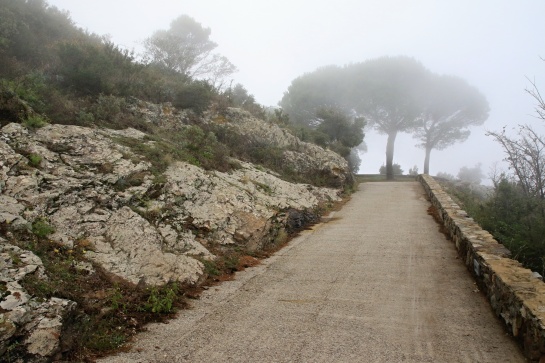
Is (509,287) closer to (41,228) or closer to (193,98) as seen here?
(41,228)

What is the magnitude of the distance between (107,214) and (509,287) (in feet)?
18.7

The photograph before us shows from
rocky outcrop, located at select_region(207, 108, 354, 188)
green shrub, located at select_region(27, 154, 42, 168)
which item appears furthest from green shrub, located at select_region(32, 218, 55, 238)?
rocky outcrop, located at select_region(207, 108, 354, 188)

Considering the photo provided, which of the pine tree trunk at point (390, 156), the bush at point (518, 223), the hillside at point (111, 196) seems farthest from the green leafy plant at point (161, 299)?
the pine tree trunk at point (390, 156)

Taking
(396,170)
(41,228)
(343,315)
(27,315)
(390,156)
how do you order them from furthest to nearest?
(396,170), (390,156), (41,228), (343,315), (27,315)

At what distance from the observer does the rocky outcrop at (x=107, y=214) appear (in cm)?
376

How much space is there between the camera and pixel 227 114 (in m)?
14.8

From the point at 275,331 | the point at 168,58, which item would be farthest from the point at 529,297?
the point at 168,58

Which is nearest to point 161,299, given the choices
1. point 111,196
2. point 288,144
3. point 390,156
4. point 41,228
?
point 41,228

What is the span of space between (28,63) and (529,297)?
13437 mm

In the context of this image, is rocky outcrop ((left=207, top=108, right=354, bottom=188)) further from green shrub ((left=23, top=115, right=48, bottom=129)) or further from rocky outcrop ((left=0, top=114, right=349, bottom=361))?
green shrub ((left=23, top=115, right=48, bottom=129))

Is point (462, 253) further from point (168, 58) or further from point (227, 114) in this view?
point (168, 58)

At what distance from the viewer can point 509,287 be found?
4.18 metres

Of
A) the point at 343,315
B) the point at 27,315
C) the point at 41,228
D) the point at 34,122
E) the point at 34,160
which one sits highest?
the point at 34,122

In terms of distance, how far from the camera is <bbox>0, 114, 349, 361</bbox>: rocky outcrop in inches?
148
